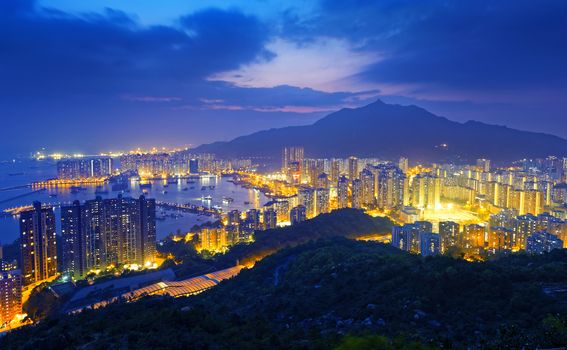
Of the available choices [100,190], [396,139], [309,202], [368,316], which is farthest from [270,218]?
[396,139]

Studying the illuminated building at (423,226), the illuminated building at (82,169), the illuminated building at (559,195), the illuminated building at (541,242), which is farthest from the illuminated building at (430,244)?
the illuminated building at (82,169)

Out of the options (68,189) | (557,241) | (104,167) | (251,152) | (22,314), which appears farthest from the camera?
(251,152)

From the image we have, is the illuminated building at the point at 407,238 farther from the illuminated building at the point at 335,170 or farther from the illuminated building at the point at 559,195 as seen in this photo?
the illuminated building at the point at 335,170

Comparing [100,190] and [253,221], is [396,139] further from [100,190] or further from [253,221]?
[253,221]

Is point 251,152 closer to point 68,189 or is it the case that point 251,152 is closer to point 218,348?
point 68,189

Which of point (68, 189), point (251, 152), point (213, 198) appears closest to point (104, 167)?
point (68, 189)
